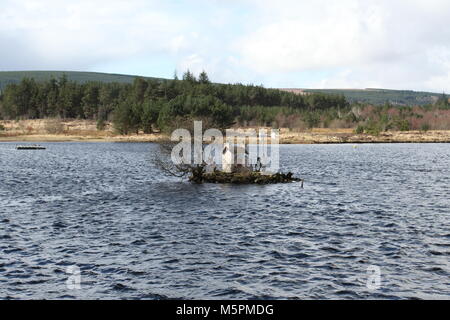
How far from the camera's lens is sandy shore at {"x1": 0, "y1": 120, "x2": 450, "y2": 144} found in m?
167

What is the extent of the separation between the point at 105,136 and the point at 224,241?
149m

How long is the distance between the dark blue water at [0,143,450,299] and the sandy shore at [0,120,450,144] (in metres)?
114

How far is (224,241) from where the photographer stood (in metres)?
27.4

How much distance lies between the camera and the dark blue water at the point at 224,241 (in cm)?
1989

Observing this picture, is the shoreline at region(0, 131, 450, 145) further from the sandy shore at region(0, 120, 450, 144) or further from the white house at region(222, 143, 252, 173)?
the white house at region(222, 143, 252, 173)

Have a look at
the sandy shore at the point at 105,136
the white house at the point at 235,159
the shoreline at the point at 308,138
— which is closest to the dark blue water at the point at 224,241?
the white house at the point at 235,159

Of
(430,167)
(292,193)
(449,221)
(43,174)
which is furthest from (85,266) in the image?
(430,167)

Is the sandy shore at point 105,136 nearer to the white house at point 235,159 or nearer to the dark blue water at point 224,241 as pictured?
the white house at point 235,159

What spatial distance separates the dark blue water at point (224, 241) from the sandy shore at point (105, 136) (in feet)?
374

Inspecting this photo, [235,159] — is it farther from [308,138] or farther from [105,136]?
[308,138]

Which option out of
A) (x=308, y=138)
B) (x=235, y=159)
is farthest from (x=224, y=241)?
(x=308, y=138)

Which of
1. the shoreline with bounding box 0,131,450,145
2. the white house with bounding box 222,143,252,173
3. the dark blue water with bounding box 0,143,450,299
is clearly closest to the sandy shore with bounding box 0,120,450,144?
the shoreline with bounding box 0,131,450,145
